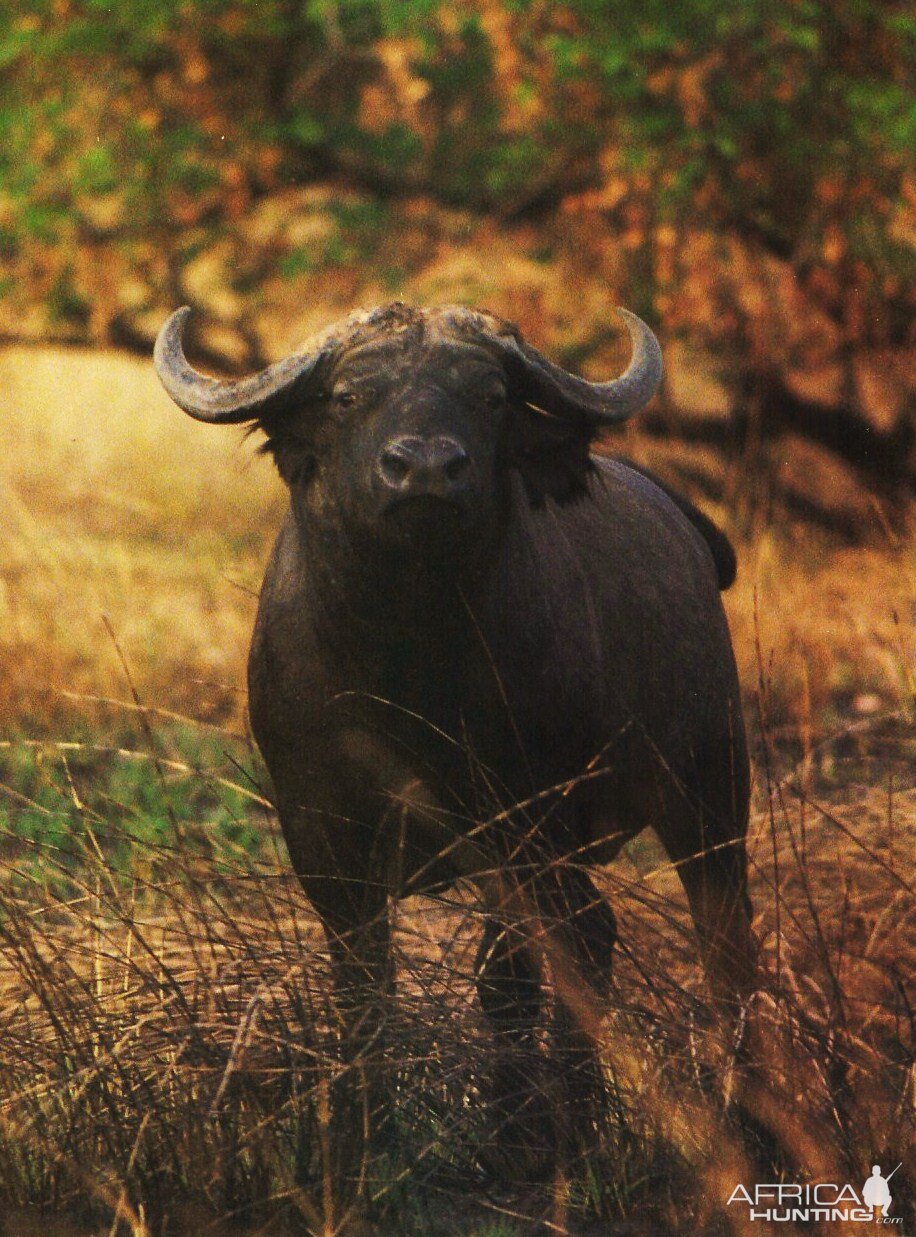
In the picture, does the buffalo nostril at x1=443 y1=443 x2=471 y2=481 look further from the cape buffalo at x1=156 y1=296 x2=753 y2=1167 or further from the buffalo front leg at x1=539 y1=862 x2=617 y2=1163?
the buffalo front leg at x1=539 y1=862 x2=617 y2=1163

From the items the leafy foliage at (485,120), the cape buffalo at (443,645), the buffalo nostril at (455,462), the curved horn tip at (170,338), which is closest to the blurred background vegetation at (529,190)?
the leafy foliage at (485,120)

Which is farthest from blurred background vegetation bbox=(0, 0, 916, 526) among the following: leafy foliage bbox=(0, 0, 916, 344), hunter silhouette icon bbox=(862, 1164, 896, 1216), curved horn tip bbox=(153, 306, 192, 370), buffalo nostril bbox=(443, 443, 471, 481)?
hunter silhouette icon bbox=(862, 1164, 896, 1216)

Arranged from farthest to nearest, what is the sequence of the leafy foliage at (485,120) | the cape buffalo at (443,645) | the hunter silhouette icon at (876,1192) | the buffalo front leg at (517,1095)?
1. the leafy foliage at (485,120)
2. the cape buffalo at (443,645)
3. the buffalo front leg at (517,1095)
4. the hunter silhouette icon at (876,1192)

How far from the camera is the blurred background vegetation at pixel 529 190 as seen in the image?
9.90 metres

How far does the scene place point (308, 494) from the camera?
4023 mm

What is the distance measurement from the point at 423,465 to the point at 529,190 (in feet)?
26.4

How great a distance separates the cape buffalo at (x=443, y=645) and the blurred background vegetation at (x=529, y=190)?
5.73 meters

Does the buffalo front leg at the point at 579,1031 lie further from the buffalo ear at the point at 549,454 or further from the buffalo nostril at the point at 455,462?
the buffalo ear at the point at 549,454

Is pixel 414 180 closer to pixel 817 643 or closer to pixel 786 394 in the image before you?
pixel 786 394

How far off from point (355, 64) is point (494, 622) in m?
8.63

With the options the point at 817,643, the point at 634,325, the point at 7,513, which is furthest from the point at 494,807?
the point at 7,513

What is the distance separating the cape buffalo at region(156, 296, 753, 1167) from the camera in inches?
148

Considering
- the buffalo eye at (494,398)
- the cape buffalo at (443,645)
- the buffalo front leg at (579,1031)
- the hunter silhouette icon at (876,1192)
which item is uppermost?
the buffalo eye at (494,398)

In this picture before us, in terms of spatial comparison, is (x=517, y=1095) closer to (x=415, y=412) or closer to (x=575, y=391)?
(x=415, y=412)
